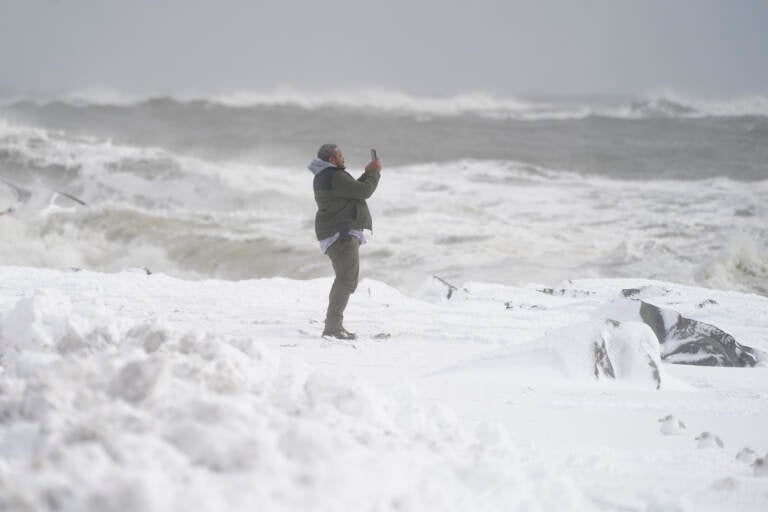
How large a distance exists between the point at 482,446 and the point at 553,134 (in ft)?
109

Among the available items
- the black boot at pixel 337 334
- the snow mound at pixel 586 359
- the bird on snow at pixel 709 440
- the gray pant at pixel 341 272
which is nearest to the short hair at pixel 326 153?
the gray pant at pixel 341 272

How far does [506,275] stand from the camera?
38.3 ft

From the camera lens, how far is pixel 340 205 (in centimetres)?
591

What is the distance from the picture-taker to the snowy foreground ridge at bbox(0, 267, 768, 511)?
2.05 metres

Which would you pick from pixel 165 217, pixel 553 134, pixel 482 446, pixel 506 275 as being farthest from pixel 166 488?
pixel 553 134

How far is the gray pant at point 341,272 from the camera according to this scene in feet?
19.6

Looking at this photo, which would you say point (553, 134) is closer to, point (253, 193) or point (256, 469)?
point (253, 193)

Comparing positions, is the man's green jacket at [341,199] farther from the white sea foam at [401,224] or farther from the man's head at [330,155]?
the white sea foam at [401,224]

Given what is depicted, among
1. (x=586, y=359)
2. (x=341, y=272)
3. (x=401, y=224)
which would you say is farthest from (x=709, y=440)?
(x=401, y=224)

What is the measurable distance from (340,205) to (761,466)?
355cm

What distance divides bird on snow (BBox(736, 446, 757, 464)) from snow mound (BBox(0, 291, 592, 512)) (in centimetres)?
90

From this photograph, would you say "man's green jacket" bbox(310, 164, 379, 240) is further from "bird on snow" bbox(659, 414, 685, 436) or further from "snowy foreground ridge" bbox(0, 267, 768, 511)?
"bird on snow" bbox(659, 414, 685, 436)

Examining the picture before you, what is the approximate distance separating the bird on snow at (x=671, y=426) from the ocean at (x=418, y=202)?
17.9 feet

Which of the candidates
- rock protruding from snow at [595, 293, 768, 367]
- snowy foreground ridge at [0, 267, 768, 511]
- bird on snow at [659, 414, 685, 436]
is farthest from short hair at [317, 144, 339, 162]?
bird on snow at [659, 414, 685, 436]
